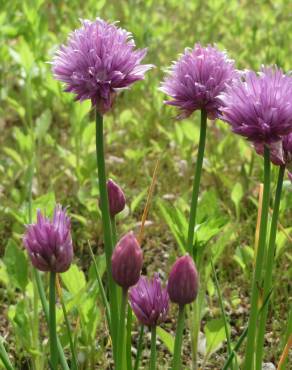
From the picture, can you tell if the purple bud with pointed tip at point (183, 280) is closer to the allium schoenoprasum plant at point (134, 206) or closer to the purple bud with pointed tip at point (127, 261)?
the purple bud with pointed tip at point (127, 261)

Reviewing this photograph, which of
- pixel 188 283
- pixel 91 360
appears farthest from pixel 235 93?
pixel 91 360

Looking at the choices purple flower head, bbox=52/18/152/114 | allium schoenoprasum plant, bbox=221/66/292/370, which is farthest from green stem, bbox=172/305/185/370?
purple flower head, bbox=52/18/152/114

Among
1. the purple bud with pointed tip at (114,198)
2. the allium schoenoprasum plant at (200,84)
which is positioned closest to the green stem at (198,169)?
the allium schoenoprasum plant at (200,84)

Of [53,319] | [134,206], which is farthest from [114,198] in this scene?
[134,206]

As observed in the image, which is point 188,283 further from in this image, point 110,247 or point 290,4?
point 290,4

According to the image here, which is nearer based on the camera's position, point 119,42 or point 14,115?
point 119,42

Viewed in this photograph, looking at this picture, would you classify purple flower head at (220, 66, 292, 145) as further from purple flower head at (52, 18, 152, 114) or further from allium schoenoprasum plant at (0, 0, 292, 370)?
purple flower head at (52, 18, 152, 114)
